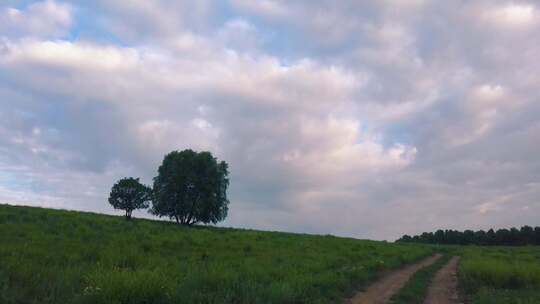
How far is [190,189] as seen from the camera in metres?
62.5

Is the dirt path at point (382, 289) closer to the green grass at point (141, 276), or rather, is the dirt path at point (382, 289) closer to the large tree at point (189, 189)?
the green grass at point (141, 276)

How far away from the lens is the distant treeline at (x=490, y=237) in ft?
350

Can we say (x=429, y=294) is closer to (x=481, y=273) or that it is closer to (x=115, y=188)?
(x=481, y=273)

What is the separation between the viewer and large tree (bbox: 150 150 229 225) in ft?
205

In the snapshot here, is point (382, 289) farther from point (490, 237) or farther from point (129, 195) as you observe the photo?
point (490, 237)

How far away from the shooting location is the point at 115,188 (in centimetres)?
6800

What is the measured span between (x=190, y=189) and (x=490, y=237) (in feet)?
243

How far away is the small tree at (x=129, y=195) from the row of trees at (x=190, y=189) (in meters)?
3.98

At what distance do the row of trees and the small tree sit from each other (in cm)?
398

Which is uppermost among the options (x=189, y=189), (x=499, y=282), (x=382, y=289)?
(x=189, y=189)

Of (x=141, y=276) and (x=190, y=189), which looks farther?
(x=190, y=189)

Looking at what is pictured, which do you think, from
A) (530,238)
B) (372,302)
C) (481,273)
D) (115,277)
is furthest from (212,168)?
(530,238)

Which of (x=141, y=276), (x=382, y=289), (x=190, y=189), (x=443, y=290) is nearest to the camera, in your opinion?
(x=141, y=276)

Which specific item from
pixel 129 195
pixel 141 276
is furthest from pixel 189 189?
pixel 141 276
